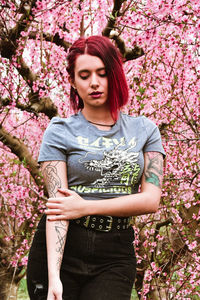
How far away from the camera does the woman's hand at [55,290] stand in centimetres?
156

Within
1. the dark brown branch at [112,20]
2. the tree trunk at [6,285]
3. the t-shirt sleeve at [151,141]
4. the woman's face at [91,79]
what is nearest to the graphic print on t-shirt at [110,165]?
the t-shirt sleeve at [151,141]

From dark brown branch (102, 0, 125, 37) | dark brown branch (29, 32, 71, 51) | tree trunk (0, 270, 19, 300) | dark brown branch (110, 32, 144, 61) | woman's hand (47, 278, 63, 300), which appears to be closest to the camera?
woman's hand (47, 278, 63, 300)

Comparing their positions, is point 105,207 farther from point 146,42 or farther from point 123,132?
point 146,42

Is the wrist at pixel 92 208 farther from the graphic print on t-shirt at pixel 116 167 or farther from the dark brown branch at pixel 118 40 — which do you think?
the dark brown branch at pixel 118 40

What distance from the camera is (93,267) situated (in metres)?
1.63

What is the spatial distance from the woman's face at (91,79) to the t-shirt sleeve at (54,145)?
0.21 m

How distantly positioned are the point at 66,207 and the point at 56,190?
111mm

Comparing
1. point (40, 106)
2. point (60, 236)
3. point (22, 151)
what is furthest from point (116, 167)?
point (22, 151)

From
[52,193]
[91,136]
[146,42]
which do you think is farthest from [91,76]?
[146,42]

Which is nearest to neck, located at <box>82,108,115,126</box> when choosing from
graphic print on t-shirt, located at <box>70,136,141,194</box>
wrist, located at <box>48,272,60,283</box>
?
graphic print on t-shirt, located at <box>70,136,141,194</box>

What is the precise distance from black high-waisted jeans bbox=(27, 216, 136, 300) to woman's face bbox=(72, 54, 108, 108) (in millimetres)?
607

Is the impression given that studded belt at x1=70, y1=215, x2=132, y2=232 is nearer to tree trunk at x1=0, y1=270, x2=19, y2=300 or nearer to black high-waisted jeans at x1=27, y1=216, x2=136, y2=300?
black high-waisted jeans at x1=27, y1=216, x2=136, y2=300

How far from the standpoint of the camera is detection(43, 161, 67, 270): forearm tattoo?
5.39ft

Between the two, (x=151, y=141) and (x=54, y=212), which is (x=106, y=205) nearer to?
(x=54, y=212)
